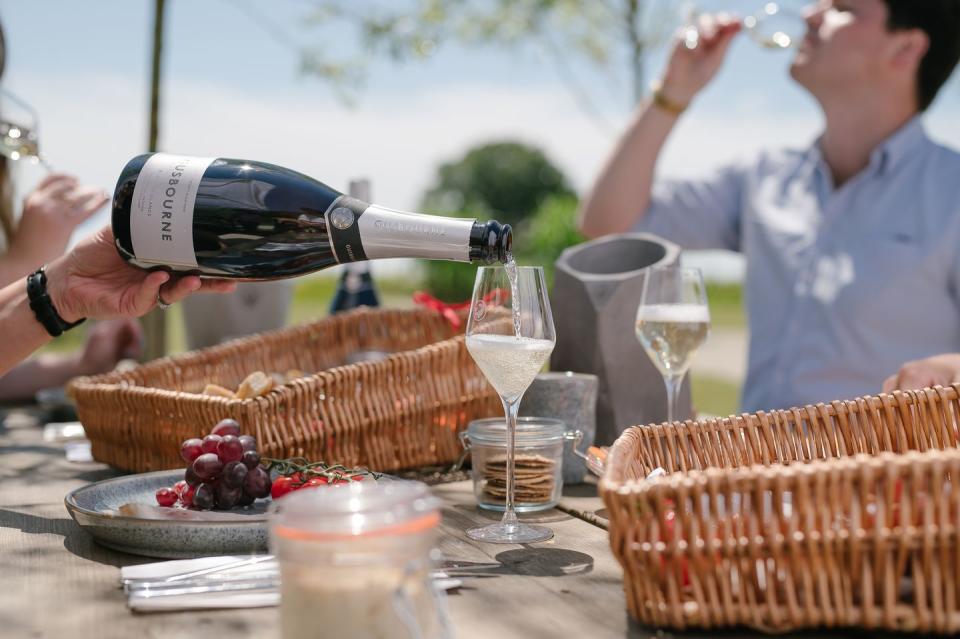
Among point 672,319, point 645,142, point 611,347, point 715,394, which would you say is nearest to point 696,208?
point 645,142

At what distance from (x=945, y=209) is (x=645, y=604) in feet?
7.35

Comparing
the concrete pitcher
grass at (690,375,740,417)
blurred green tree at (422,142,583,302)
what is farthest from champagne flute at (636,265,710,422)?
blurred green tree at (422,142,583,302)

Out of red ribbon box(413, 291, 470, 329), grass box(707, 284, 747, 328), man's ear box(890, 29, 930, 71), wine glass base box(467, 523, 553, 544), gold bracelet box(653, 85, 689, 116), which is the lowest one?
grass box(707, 284, 747, 328)

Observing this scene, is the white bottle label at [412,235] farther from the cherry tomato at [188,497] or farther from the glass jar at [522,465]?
the cherry tomato at [188,497]

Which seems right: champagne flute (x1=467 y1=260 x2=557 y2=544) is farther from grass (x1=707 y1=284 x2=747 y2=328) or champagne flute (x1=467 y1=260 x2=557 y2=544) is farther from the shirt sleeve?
grass (x1=707 y1=284 x2=747 y2=328)

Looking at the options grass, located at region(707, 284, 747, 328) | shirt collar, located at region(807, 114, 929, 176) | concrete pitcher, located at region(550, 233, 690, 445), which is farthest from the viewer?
grass, located at region(707, 284, 747, 328)

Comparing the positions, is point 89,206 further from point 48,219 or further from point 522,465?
point 522,465

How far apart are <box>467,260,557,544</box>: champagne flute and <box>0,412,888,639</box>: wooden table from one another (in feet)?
0.36

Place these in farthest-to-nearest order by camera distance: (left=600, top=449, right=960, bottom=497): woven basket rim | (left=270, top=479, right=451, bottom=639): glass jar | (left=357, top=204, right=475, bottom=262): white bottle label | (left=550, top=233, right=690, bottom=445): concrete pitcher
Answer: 1. (left=550, top=233, right=690, bottom=445): concrete pitcher
2. (left=357, top=204, right=475, bottom=262): white bottle label
3. (left=600, top=449, right=960, bottom=497): woven basket rim
4. (left=270, top=479, right=451, bottom=639): glass jar

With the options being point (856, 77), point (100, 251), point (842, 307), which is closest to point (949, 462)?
point (100, 251)

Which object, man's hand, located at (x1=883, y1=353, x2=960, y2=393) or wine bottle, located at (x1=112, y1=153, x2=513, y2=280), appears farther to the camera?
man's hand, located at (x1=883, y1=353, x2=960, y2=393)

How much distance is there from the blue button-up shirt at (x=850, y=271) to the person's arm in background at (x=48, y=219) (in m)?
1.97

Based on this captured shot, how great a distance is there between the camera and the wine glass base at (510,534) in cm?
123

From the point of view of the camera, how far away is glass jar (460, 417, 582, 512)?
143 cm
